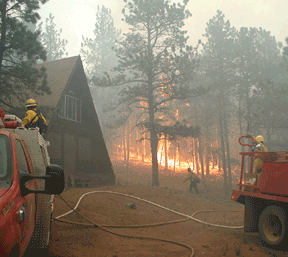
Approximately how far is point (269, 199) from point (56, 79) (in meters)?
15.1

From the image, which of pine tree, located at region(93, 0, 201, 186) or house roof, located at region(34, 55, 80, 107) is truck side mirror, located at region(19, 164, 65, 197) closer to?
house roof, located at region(34, 55, 80, 107)

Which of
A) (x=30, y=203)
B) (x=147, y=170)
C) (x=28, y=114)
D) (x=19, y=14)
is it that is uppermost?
(x=19, y=14)

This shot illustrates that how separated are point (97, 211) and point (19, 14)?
9.83m

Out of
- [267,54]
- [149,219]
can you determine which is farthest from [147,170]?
[149,219]

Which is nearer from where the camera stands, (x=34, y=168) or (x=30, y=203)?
(x=30, y=203)

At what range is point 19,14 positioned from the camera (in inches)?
544

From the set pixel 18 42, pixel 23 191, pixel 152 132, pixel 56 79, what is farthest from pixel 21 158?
pixel 152 132

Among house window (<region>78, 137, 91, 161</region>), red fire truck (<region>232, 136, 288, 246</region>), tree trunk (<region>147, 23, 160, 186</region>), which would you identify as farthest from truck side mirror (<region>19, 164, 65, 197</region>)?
tree trunk (<region>147, 23, 160, 186</region>)

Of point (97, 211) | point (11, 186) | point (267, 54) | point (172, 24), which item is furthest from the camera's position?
point (267, 54)

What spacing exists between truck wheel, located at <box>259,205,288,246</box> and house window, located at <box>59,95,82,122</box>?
1439 centimetres

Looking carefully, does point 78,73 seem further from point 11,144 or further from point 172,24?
point 11,144

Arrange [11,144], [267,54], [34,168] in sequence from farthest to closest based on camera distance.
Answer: [267,54], [34,168], [11,144]

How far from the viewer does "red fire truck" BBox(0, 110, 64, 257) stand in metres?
2.74

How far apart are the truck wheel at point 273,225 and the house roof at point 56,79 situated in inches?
487
